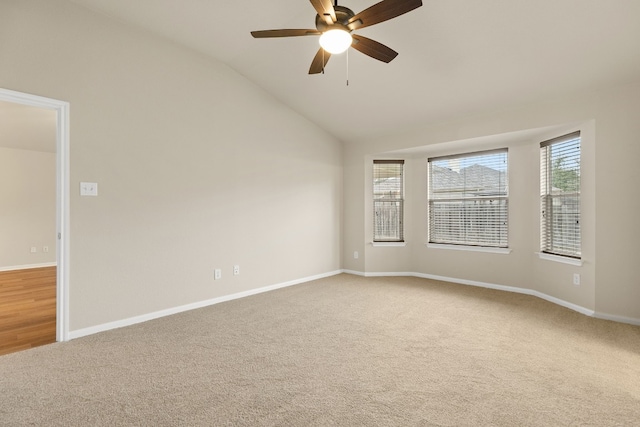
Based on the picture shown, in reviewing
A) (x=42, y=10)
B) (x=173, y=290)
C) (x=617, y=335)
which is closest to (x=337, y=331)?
(x=173, y=290)

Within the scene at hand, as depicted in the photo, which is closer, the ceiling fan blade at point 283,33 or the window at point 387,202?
the ceiling fan blade at point 283,33

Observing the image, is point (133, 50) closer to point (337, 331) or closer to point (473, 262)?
point (337, 331)

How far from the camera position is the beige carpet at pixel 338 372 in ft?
6.11

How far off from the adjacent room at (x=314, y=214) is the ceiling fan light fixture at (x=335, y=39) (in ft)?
0.09

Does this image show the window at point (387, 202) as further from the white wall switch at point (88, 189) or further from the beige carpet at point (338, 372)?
the white wall switch at point (88, 189)

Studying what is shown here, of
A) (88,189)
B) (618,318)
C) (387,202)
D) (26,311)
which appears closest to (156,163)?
(88,189)

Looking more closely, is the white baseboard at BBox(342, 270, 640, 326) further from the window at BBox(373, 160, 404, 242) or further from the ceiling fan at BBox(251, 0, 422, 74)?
the ceiling fan at BBox(251, 0, 422, 74)

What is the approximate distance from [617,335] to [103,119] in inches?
209

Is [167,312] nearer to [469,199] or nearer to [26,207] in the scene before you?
[469,199]

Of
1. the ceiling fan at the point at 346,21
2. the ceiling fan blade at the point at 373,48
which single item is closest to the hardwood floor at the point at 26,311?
the ceiling fan at the point at 346,21

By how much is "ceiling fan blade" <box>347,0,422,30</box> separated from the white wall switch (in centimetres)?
273

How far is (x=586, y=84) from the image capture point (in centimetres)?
346

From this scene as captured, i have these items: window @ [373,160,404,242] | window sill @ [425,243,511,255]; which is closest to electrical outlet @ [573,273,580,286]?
window sill @ [425,243,511,255]

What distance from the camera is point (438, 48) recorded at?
3.33 metres
